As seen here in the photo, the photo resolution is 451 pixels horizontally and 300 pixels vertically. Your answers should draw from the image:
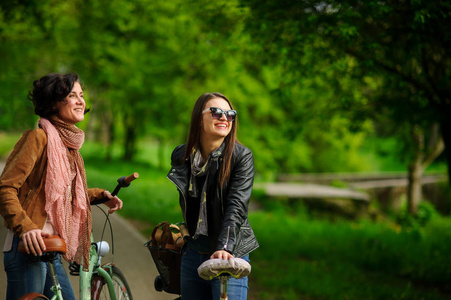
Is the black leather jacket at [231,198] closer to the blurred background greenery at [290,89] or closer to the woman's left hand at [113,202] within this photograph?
the woman's left hand at [113,202]

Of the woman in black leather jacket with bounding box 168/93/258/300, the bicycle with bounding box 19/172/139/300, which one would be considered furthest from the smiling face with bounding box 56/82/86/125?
the woman in black leather jacket with bounding box 168/93/258/300

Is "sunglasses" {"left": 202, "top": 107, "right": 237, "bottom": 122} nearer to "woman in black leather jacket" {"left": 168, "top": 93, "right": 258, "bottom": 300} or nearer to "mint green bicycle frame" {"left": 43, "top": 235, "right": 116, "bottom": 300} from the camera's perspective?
"woman in black leather jacket" {"left": 168, "top": 93, "right": 258, "bottom": 300}

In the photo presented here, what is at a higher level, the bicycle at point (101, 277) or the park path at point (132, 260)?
the bicycle at point (101, 277)

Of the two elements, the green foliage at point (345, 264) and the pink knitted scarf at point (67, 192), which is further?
the green foliage at point (345, 264)

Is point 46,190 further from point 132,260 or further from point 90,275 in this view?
point 132,260

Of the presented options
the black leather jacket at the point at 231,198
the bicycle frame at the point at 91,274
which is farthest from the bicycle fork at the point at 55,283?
the black leather jacket at the point at 231,198

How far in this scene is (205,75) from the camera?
62.1 feet

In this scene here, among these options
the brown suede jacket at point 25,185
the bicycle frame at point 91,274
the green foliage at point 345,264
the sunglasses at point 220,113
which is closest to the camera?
the brown suede jacket at point 25,185

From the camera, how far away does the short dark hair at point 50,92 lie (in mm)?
2633

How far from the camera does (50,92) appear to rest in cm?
263

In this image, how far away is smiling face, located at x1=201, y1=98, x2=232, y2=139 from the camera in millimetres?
2627

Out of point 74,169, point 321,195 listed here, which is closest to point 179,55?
point 321,195

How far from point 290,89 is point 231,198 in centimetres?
512

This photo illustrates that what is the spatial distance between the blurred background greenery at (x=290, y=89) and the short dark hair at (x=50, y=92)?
3376mm
